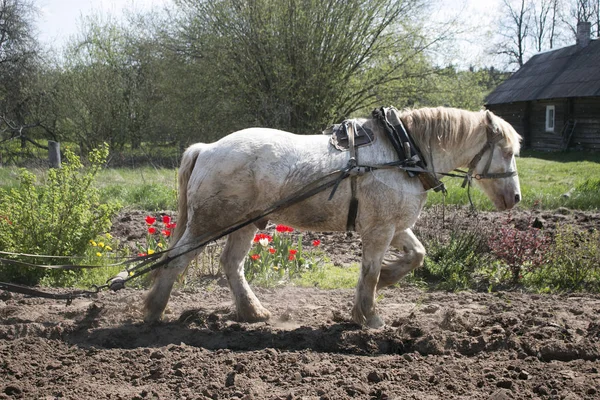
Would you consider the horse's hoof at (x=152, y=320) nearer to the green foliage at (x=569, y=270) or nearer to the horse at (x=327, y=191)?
the horse at (x=327, y=191)

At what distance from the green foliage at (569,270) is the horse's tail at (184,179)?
3737mm

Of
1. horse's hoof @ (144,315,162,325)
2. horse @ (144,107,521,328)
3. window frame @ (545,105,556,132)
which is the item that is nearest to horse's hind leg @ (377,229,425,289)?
horse @ (144,107,521,328)

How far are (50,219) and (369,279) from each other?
3.58 metres

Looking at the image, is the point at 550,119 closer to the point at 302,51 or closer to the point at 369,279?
the point at 302,51

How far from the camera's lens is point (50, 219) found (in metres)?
6.00

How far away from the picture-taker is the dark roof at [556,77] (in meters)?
23.6

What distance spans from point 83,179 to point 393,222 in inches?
139

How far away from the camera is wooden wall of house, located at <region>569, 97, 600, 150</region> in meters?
22.9

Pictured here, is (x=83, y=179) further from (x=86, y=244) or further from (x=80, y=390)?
(x=80, y=390)

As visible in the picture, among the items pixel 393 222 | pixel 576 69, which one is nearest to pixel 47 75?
pixel 393 222

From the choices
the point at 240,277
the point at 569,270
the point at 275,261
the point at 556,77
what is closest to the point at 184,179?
the point at 240,277

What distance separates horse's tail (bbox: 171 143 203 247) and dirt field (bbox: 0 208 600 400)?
69 centimetres

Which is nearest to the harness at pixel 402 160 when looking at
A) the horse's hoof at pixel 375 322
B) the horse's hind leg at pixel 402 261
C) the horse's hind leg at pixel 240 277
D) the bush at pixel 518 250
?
the horse's hind leg at pixel 402 261

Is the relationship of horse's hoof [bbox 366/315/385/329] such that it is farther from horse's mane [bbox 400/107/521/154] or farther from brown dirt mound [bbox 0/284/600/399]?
horse's mane [bbox 400/107/521/154]
